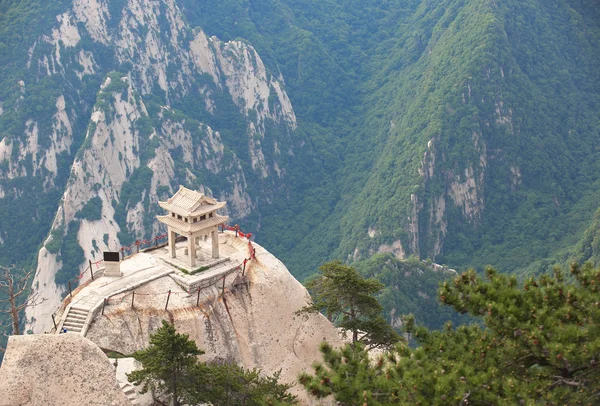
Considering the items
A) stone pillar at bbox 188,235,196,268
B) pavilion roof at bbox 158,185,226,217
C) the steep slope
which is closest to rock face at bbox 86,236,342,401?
stone pillar at bbox 188,235,196,268

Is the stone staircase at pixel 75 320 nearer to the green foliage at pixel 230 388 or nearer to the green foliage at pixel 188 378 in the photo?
the green foliage at pixel 188 378

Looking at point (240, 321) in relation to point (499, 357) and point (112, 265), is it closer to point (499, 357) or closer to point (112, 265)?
point (112, 265)

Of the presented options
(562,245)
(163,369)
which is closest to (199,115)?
(562,245)

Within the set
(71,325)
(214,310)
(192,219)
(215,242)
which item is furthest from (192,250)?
(71,325)

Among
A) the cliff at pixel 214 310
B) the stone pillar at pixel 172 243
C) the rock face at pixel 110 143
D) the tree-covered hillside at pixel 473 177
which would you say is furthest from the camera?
the tree-covered hillside at pixel 473 177

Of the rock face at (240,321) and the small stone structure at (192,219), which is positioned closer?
the rock face at (240,321)

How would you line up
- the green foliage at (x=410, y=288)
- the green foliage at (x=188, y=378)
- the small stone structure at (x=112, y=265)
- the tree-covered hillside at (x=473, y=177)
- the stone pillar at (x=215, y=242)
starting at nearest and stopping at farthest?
the green foliage at (x=188, y=378) → the small stone structure at (x=112, y=265) → the stone pillar at (x=215, y=242) → the green foliage at (x=410, y=288) → the tree-covered hillside at (x=473, y=177)

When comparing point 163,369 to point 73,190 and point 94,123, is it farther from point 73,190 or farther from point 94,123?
point 94,123

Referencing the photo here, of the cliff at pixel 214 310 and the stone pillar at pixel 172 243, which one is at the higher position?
the stone pillar at pixel 172 243

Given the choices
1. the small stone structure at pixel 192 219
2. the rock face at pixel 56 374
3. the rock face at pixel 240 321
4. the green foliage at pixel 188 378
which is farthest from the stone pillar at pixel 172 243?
the rock face at pixel 56 374

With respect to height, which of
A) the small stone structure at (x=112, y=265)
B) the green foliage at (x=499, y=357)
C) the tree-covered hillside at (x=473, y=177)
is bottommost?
the green foliage at (x=499, y=357)
